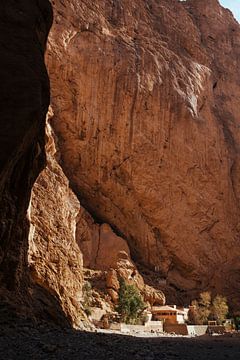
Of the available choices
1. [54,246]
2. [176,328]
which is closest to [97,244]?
[176,328]

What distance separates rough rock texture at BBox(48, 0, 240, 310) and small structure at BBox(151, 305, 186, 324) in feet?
19.8

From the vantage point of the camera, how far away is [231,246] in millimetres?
53656

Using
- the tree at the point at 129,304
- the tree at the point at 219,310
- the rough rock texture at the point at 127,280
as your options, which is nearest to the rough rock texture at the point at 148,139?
the rough rock texture at the point at 127,280

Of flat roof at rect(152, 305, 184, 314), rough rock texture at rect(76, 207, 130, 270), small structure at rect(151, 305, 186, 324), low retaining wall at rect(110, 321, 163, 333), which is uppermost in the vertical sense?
rough rock texture at rect(76, 207, 130, 270)

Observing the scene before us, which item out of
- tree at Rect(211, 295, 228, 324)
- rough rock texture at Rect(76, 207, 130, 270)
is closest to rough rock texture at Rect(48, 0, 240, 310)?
rough rock texture at Rect(76, 207, 130, 270)

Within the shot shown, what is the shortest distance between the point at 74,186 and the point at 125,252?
29.6 feet

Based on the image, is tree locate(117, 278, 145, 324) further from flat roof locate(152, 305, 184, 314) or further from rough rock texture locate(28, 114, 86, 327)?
rough rock texture locate(28, 114, 86, 327)

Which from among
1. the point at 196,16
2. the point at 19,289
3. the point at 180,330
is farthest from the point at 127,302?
the point at 196,16

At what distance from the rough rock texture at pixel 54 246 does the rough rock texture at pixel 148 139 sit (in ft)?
56.9

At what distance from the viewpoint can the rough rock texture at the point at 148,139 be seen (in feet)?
152

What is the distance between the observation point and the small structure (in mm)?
43316

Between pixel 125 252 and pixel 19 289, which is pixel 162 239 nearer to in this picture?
pixel 125 252

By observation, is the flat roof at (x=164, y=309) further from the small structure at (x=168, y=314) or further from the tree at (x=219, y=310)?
the tree at (x=219, y=310)

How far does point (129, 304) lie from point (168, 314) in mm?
6360
